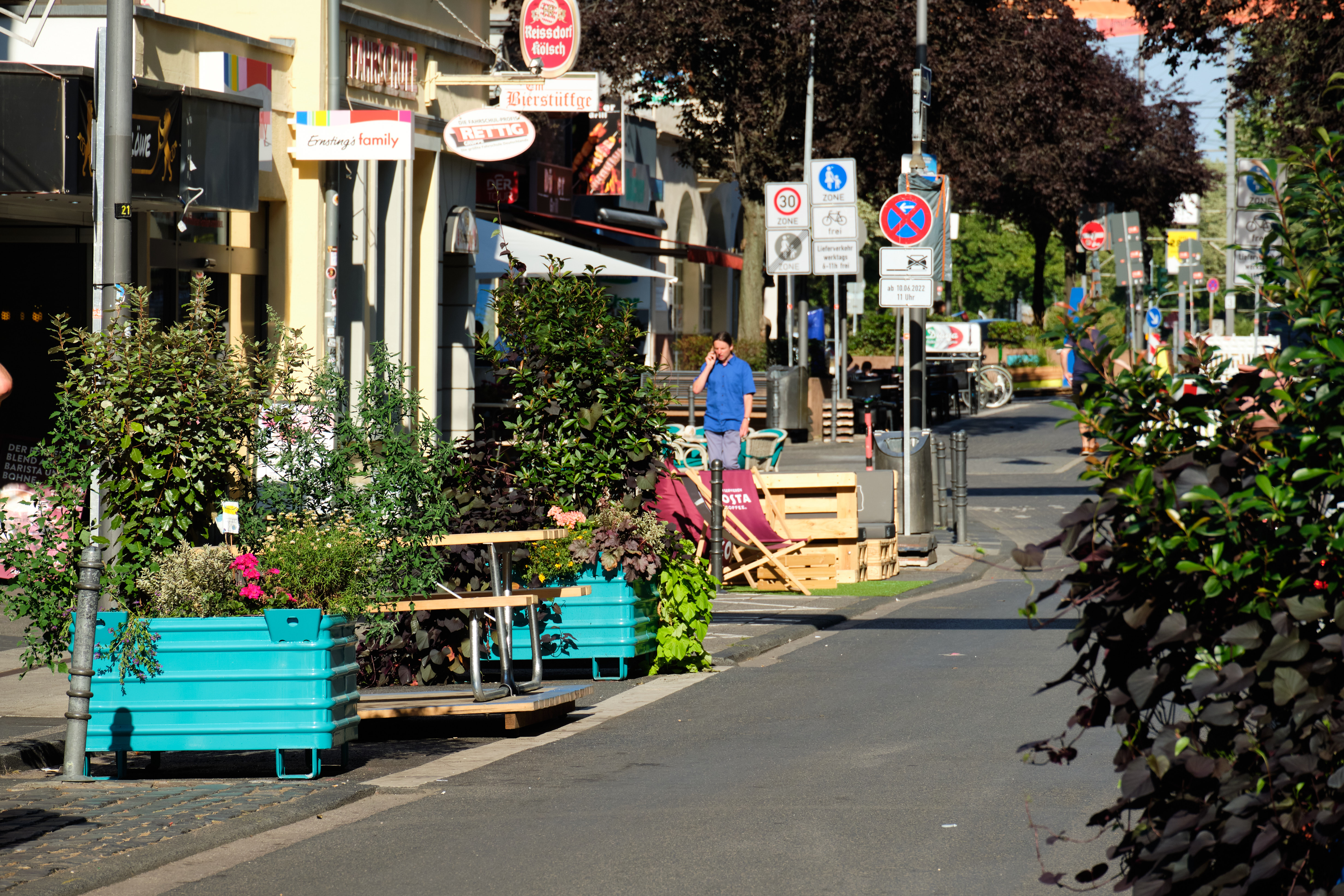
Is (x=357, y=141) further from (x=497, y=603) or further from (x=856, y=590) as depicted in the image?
(x=497, y=603)

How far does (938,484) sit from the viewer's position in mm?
20453

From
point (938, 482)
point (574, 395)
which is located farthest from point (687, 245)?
point (574, 395)

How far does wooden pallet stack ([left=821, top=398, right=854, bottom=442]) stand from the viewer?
32.0 meters

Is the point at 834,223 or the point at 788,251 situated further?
the point at 788,251

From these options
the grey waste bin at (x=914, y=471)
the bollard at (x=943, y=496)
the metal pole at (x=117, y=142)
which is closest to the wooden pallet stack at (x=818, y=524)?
the grey waste bin at (x=914, y=471)

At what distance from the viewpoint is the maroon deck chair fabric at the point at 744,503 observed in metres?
15.3

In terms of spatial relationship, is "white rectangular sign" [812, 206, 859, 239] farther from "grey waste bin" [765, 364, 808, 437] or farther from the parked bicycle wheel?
the parked bicycle wheel

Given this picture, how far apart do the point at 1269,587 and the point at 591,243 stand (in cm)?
3201

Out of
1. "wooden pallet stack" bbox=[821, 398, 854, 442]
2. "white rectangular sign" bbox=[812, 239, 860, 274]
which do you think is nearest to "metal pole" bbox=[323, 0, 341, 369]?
"white rectangular sign" bbox=[812, 239, 860, 274]

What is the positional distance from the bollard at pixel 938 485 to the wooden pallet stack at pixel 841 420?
1013cm

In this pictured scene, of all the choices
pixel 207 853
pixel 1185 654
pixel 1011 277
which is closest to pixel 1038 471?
pixel 207 853

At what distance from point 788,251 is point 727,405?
574cm

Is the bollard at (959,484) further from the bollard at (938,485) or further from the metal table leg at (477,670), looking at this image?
the metal table leg at (477,670)

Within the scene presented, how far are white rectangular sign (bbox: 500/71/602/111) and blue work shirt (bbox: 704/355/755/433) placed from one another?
119 inches
